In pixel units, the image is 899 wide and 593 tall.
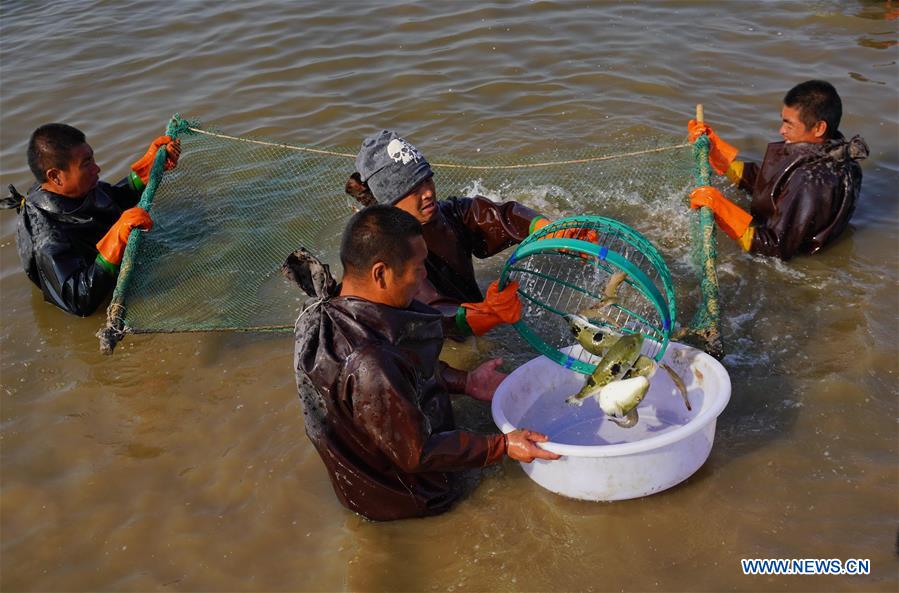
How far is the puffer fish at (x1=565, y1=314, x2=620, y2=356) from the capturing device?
352cm

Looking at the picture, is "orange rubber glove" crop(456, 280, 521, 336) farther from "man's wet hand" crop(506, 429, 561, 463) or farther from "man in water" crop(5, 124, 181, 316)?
"man in water" crop(5, 124, 181, 316)

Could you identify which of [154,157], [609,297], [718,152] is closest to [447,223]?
[609,297]

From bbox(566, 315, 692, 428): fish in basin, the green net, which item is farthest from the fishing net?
bbox(566, 315, 692, 428): fish in basin

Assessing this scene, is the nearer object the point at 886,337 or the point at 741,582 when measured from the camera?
the point at 741,582

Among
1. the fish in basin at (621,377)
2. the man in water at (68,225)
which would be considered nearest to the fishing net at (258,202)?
the man in water at (68,225)

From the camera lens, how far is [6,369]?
489cm

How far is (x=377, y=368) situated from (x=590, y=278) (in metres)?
2.55

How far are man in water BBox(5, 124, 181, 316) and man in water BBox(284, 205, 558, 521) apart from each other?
90.0 inches

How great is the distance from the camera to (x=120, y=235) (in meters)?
4.91

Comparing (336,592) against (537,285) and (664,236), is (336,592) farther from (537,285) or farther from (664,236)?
(664,236)

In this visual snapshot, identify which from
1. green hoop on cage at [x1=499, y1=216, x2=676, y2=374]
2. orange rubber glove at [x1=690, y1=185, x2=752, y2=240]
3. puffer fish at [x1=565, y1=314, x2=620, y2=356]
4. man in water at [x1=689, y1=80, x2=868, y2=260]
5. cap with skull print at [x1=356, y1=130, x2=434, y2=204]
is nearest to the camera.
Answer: green hoop on cage at [x1=499, y1=216, x2=676, y2=374]

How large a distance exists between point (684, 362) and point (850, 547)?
1.02 meters

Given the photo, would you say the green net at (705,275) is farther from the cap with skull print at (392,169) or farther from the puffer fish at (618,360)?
the cap with skull print at (392,169)

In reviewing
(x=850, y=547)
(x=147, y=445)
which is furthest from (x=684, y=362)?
(x=147, y=445)
